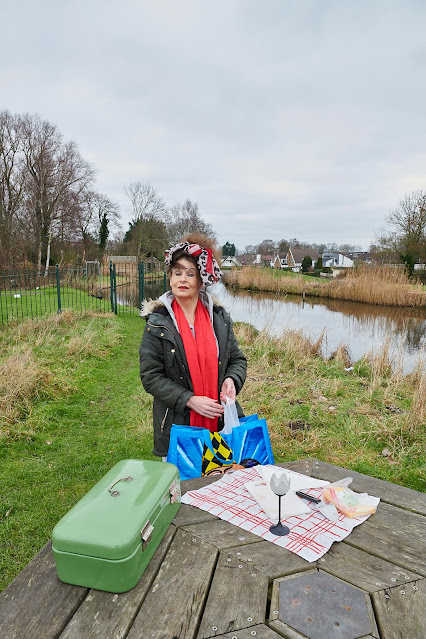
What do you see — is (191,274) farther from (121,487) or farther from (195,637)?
(195,637)

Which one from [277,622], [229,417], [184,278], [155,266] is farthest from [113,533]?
[155,266]

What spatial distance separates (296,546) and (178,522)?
45 cm

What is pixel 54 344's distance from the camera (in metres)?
7.27

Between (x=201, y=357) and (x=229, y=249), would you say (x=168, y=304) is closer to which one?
(x=201, y=357)

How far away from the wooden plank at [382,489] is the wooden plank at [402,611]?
1.56 feet

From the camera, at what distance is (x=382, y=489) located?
181 centimetres

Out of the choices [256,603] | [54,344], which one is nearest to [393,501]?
[256,603]

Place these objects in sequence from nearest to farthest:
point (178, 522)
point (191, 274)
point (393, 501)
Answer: point (178, 522) < point (393, 501) < point (191, 274)

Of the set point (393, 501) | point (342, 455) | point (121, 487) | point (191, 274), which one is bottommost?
point (342, 455)

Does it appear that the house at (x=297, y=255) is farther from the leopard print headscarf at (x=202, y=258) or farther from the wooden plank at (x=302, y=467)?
the wooden plank at (x=302, y=467)

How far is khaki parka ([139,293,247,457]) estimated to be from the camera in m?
2.33

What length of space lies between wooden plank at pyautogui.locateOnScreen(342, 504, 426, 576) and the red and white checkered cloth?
4 centimetres

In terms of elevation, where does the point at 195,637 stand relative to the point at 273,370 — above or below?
above

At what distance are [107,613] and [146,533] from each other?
230 mm
